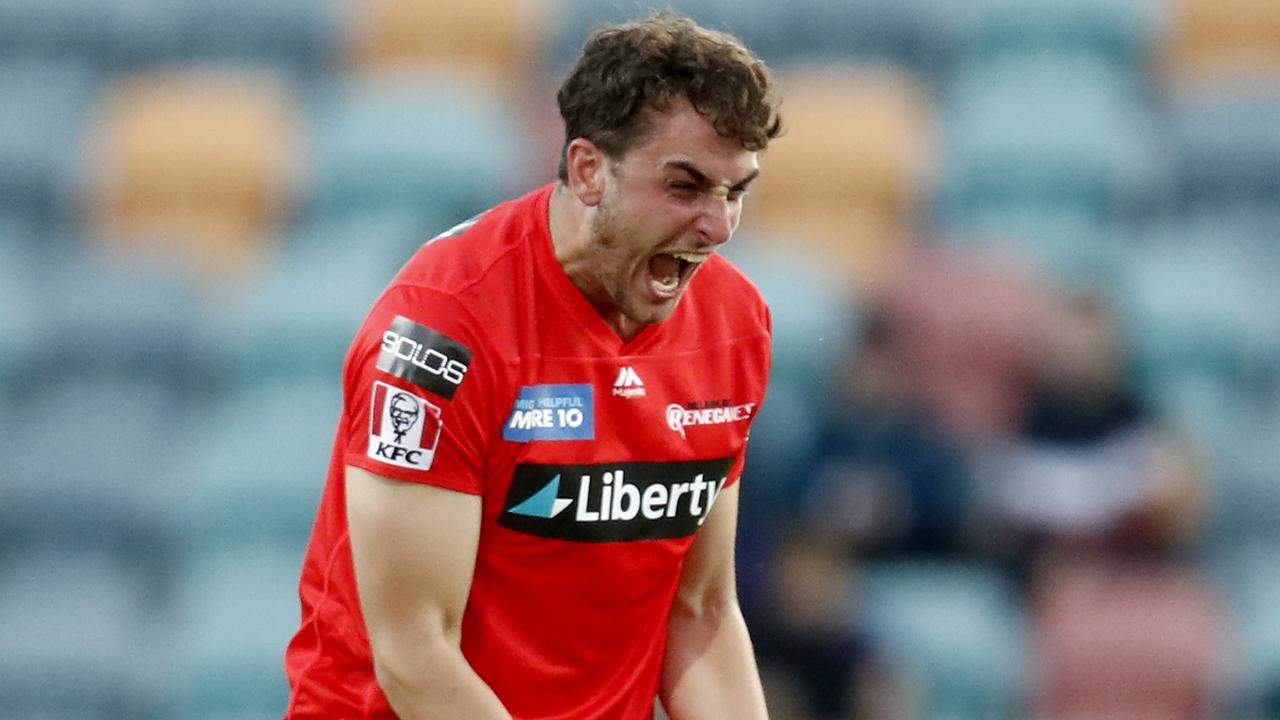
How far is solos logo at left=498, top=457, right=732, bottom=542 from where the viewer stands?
3.04 metres

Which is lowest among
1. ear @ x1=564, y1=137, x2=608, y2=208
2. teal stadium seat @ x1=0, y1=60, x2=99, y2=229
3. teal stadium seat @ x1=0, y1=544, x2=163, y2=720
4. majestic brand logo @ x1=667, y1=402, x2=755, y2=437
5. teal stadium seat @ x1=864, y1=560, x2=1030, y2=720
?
teal stadium seat @ x1=0, y1=544, x2=163, y2=720

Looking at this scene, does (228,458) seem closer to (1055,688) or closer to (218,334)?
(218,334)

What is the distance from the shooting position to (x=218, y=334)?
748cm

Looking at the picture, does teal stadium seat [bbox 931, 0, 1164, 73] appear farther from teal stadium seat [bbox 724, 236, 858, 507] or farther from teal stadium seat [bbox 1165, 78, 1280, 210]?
teal stadium seat [bbox 724, 236, 858, 507]

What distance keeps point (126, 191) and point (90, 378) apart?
102cm

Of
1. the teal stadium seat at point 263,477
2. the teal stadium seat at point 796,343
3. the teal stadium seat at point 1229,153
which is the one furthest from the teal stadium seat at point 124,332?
the teal stadium seat at point 1229,153

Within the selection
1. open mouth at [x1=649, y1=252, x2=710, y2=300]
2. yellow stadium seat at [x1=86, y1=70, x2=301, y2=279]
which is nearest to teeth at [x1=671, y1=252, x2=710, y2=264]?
open mouth at [x1=649, y1=252, x2=710, y2=300]

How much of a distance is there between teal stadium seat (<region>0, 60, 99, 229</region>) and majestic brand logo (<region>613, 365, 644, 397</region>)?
5.40 metres

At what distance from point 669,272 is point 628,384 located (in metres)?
0.19

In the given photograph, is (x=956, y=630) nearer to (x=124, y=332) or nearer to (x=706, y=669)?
(x=706, y=669)

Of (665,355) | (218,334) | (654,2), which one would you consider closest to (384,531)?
(665,355)

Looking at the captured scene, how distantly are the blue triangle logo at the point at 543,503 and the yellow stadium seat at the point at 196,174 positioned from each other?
507 cm

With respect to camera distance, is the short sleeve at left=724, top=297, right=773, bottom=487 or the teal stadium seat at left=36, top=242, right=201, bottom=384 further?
the teal stadium seat at left=36, top=242, right=201, bottom=384

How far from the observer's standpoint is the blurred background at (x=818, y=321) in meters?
6.18
